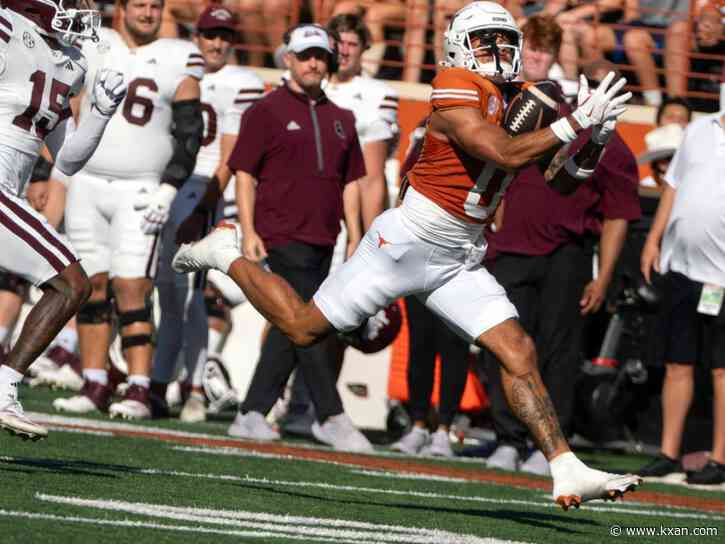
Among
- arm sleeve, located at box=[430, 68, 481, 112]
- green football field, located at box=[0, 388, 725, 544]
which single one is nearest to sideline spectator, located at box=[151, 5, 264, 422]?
green football field, located at box=[0, 388, 725, 544]

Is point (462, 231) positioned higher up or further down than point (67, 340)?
higher up

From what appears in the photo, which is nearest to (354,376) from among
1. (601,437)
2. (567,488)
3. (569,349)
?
(601,437)

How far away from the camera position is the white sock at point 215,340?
29.6 feet

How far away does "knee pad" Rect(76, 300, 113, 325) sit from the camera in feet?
26.7

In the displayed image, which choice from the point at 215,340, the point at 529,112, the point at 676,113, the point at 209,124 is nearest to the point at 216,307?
the point at 215,340

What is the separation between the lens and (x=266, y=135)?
303 inches

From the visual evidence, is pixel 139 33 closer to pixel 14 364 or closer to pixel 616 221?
pixel 616 221

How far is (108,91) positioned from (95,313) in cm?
270

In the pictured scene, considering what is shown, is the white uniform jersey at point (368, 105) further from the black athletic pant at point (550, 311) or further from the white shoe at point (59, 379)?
the white shoe at point (59, 379)

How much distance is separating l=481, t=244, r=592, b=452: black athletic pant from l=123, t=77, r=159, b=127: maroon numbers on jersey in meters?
1.90

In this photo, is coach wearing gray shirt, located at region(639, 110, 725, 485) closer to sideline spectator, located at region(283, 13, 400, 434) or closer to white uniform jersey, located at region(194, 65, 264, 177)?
sideline spectator, located at region(283, 13, 400, 434)

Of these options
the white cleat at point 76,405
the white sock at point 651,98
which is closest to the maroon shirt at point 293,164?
the white cleat at point 76,405

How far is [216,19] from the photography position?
29.3 feet

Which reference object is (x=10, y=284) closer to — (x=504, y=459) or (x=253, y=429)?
(x=253, y=429)
